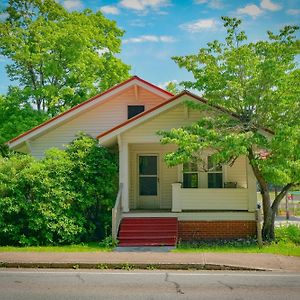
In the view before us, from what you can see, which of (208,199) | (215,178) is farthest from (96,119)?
(208,199)

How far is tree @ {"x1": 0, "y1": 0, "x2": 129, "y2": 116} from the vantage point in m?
25.1

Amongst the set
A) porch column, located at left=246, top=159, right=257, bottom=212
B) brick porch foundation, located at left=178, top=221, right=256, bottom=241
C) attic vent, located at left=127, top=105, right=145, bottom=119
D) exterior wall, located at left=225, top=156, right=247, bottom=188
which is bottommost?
brick porch foundation, located at left=178, top=221, right=256, bottom=241

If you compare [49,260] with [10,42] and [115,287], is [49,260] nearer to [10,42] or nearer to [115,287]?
[115,287]

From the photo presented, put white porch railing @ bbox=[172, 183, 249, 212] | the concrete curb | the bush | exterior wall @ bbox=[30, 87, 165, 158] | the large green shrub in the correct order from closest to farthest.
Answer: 1. the concrete curb
2. the large green shrub
3. the bush
4. white porch railing @ bbox=[172, 183, 249, 212]
5. exterior wall @ bbox=[30, 87, 165, 158]

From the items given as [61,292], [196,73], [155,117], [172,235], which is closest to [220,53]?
[196,73]

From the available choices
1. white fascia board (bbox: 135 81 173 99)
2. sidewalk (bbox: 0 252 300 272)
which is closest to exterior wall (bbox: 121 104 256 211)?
sidewalk (bbox: 0 252 300 272)

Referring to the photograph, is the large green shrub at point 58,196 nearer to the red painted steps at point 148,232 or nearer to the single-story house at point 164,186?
the single-story house at point 164,186

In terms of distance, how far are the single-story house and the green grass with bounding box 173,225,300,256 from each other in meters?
0.76

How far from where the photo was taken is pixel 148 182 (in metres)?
17.9

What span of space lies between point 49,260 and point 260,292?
17.8 ft

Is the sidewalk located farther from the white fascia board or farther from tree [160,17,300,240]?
the white fascia board

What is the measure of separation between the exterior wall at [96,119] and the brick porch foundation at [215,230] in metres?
7.08

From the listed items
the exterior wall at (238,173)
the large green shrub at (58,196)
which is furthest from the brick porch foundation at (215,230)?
the exterior wall at (238,173)

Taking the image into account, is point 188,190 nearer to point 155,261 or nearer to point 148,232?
point 148,232
